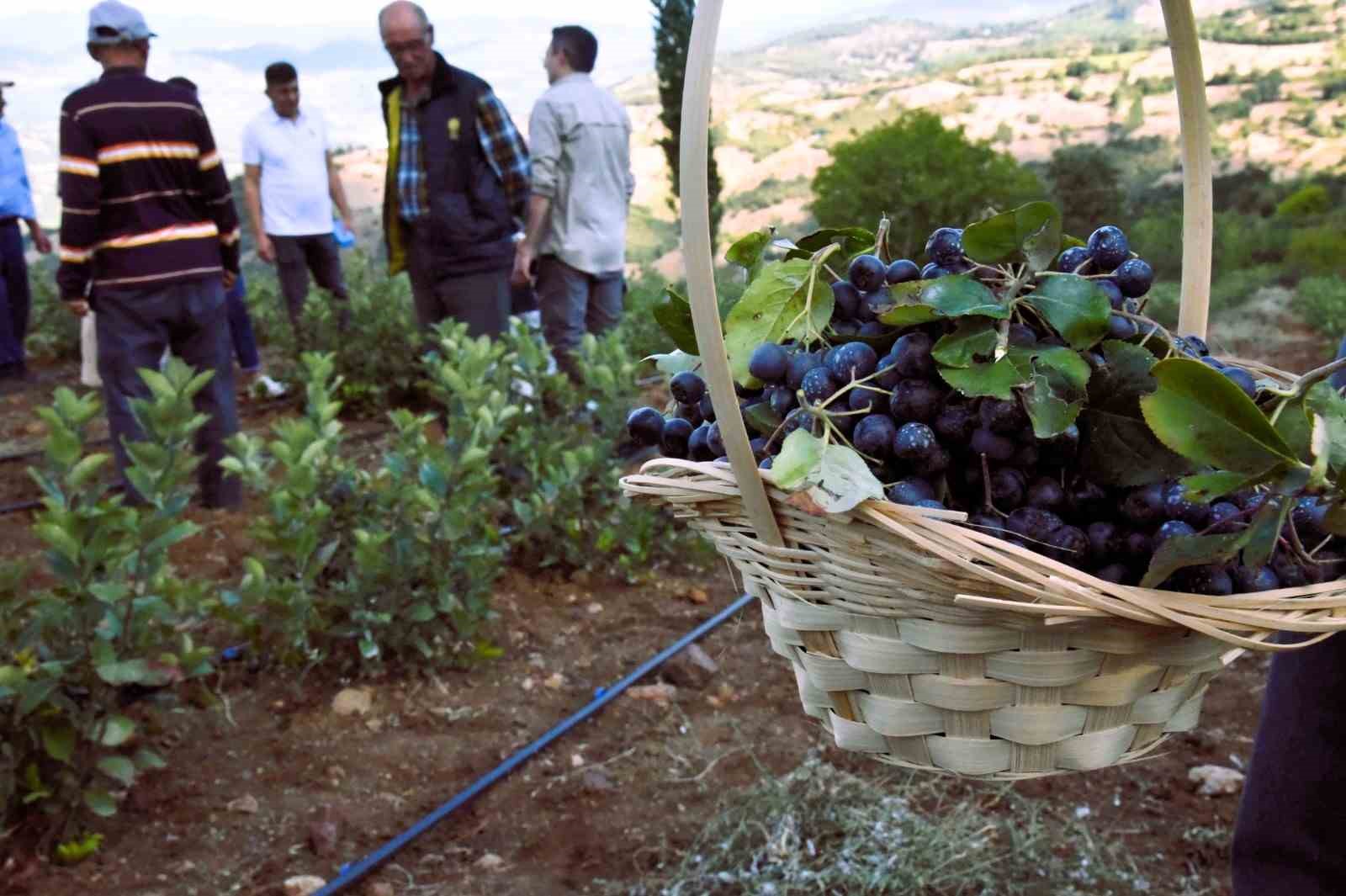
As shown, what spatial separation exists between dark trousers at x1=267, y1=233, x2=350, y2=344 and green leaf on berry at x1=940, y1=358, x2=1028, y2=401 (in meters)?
5.71

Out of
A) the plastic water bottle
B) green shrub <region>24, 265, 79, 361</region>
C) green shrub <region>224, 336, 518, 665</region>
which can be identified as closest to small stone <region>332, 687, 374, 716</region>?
green shrub <region>224, 336, 518, 665</region>

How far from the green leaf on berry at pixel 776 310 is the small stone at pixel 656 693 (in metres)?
2.06

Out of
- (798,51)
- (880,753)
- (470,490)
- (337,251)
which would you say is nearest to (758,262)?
(880,753)

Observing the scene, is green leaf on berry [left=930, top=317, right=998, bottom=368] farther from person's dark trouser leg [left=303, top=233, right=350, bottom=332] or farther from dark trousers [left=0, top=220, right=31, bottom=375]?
dark trousers [left=0, top=220, right=31, bottom=375]

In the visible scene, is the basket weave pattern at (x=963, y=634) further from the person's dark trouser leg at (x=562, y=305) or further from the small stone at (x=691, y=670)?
the person's dark trouser leg at (x=562, y=305)

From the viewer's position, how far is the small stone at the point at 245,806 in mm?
2479

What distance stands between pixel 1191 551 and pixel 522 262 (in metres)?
4.15

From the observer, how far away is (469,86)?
4418mm

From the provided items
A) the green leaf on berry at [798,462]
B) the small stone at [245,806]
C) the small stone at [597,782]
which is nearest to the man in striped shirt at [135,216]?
the small stone at [245,806]

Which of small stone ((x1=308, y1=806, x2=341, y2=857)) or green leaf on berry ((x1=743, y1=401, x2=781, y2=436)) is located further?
small stone ((x1=308, y1=806, x2=341, y2=857))

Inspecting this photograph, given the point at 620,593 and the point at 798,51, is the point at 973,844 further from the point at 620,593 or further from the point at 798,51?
the point at 798,51

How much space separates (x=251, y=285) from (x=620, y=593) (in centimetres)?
625

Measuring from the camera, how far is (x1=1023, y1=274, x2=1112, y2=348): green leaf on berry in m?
0.90

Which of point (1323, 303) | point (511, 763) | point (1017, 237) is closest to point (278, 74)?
point (511, 763)
